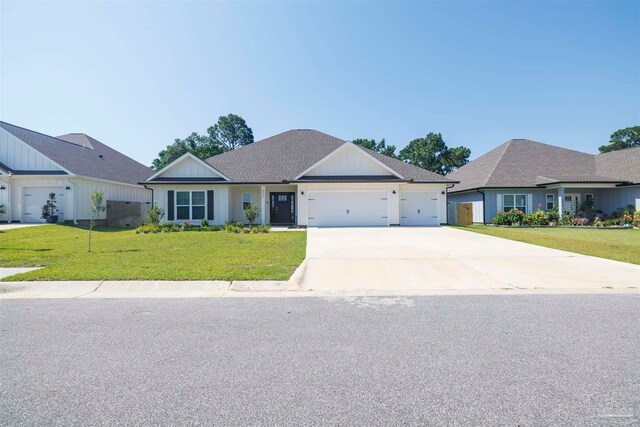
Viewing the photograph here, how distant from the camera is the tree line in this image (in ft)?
156

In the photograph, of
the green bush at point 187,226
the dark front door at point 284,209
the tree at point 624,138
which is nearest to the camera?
the green bush at point 187,226

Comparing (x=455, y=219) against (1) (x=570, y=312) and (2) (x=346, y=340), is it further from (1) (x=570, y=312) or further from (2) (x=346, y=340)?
(2) (x=346, y=340)

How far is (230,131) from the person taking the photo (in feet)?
172

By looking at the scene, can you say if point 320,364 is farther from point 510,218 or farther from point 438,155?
point 438,155

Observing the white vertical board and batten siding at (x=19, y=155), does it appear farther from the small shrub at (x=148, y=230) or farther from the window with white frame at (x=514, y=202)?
the window with white frame at (x=514, y=202)

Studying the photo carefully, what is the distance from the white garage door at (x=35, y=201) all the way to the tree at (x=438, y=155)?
42806 millimetres

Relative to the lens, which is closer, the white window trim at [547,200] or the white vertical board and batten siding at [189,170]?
the white vertical board and batten siding at [189,170]

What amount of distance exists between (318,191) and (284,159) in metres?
5.16

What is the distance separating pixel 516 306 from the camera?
5199 millimetres

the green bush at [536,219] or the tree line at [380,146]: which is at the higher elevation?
the tree line at [380,146]

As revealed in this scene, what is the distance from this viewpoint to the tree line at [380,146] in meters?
47.6

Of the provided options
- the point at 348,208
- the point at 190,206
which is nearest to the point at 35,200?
the point at 190,206

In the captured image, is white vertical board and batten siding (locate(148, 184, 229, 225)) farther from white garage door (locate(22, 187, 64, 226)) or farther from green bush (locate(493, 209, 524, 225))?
green bush (locate(493, 209, 524, 225))

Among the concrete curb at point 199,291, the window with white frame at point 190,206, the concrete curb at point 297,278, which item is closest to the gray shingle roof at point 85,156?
the window with white frame at point 190,206
